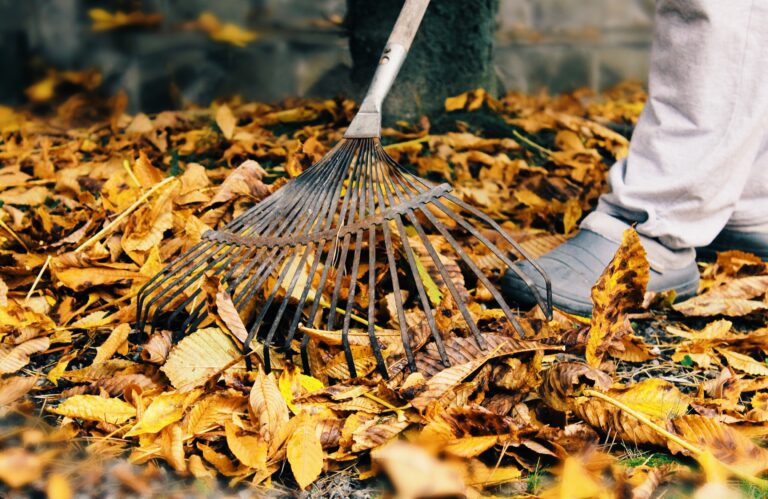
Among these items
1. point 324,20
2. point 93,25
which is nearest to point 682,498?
point 324,20

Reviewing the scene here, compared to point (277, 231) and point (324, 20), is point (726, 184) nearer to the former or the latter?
point (277, 231)

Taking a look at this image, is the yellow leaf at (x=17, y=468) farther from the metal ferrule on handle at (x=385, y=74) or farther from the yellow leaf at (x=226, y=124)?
the yellow leaf at (x=226, y=124)

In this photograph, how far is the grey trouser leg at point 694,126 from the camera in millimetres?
1483

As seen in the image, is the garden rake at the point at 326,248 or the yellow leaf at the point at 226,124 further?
the yellow leaf at the point at 226,124

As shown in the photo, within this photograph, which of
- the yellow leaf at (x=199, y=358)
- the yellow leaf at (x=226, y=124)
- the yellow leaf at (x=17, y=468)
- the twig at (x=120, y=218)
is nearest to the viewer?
the yellow leaf at (x=17, y=468)

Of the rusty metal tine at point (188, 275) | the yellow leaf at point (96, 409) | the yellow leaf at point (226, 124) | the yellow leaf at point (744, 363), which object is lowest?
the yellow leaf at point (744, 363)

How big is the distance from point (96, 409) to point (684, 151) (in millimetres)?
1357

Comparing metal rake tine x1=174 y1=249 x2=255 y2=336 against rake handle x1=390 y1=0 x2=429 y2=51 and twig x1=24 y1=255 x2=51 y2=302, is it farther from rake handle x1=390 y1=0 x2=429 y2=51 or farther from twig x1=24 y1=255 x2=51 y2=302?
rake handle x1=390 y1=0 x2=429 y2=51

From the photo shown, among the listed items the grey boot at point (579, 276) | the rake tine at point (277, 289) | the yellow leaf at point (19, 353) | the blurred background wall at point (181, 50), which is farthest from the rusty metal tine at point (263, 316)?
the blurred background wall at point (181, 50)

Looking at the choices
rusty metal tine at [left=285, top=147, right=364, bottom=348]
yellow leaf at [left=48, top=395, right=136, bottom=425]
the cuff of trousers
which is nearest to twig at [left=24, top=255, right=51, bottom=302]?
yellow leaf at [left=48, top=395, right=136, bottom=425]

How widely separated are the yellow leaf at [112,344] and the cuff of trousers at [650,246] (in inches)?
44.2

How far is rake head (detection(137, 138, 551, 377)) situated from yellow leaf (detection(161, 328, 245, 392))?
0.16 ft

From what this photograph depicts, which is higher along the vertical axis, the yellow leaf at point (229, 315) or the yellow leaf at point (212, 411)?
the yellow leaf at point (229, 315)

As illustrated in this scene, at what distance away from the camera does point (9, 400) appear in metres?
0.87
